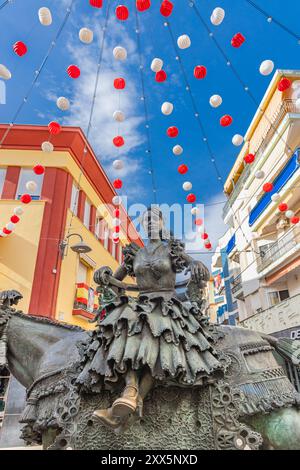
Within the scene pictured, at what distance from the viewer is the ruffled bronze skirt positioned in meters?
2.05

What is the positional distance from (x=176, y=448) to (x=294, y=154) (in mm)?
14267

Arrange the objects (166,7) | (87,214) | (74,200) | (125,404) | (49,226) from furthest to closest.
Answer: (87,214), (74,200), (49,226), (166,7), (125,404)

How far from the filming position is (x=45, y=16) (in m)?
4.21

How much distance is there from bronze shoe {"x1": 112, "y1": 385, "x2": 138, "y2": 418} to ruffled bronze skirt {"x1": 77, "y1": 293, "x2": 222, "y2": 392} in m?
0.15

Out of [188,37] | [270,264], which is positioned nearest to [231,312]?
[270,264]

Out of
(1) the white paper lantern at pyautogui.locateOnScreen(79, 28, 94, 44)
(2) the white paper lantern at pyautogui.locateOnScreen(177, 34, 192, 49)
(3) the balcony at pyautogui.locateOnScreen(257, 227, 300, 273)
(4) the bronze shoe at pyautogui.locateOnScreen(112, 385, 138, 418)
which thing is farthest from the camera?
(3) the balcony at pyautogui.locateOnScreen(257, 227, 300, 273)

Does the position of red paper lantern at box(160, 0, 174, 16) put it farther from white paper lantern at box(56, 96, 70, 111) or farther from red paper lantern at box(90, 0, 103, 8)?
white paper lantern at box(56, 96, 70, 111)

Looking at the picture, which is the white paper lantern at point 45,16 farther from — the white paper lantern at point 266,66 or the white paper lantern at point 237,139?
the white paper lantern at point 237,139

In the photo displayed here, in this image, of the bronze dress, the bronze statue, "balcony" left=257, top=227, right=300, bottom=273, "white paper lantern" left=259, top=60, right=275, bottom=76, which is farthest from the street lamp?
"balcony" left=257, top=227, right=300, bottom=273

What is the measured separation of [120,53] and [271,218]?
47.2ft

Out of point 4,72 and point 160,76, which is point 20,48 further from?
point 160,76

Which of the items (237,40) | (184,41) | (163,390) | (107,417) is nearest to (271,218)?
(237,40)

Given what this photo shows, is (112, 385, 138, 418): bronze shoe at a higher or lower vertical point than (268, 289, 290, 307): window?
lower

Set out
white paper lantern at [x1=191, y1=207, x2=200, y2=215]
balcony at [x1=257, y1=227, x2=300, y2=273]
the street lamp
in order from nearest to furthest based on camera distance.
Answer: white paper lantern at [x1=191, y1=207, x2=200, y2=215] → the street lamp → balcony at [x1=257, y1=227, x2=300, y2=273]
